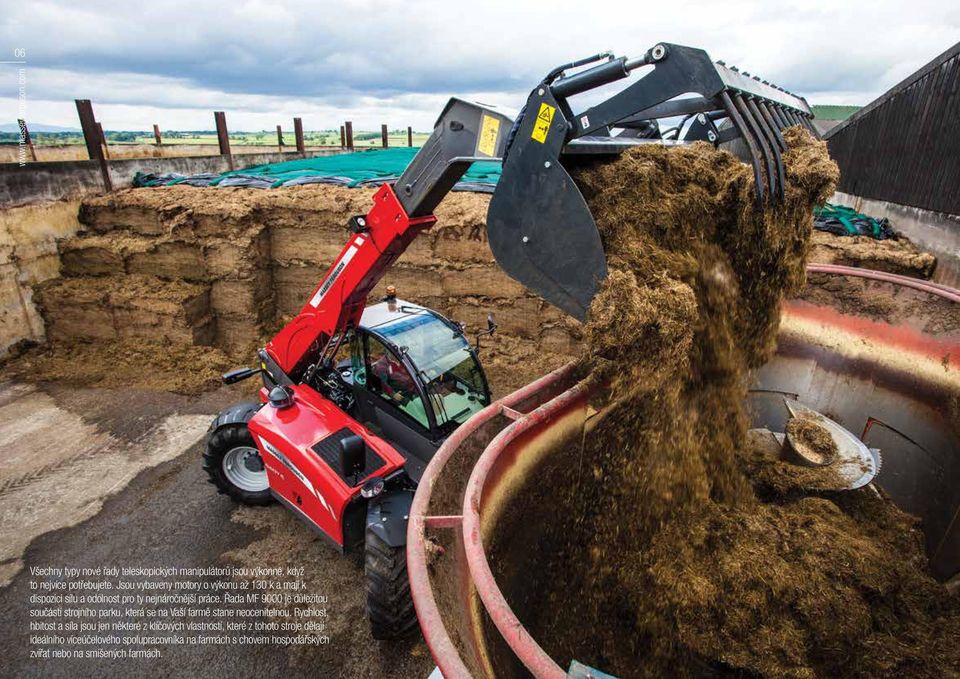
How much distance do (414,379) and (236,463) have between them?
231cm

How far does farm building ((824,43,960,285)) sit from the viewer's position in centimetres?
668

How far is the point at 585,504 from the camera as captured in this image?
288cm

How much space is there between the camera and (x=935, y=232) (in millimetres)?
6766

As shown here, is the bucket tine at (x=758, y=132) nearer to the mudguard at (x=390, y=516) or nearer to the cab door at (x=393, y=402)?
the cab door at (x=393, y=402)

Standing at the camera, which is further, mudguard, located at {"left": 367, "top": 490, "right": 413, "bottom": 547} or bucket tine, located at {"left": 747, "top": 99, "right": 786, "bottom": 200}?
mudguard, located at {"left": 367, "top": 490, "right": 413, "bottom": 547}

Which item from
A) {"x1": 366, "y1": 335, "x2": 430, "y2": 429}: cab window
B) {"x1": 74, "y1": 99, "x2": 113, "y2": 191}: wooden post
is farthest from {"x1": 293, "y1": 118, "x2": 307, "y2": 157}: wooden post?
{"x1": 366, "y1": 335, "x2": 430, "y2": 429}: cab window

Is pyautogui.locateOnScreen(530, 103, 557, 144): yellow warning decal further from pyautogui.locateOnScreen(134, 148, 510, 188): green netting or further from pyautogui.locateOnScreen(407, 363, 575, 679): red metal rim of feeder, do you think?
pyautogui.locateOnScreen(134, 148, 510, 188): green netting

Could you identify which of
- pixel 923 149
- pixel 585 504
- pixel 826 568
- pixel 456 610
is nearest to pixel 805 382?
pixel 826 568

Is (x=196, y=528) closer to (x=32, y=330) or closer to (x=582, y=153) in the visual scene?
(x=582, y=153)

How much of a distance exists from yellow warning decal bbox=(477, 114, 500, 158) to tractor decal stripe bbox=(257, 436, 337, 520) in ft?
9.18

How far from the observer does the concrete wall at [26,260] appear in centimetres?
823

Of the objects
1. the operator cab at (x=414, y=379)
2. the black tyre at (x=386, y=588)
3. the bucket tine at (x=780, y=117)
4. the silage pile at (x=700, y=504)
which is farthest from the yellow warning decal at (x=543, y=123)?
the black tyre at (x=386, y=588)

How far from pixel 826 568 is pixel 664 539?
972 millimetres

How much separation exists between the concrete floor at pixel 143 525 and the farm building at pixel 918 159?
7817mm
